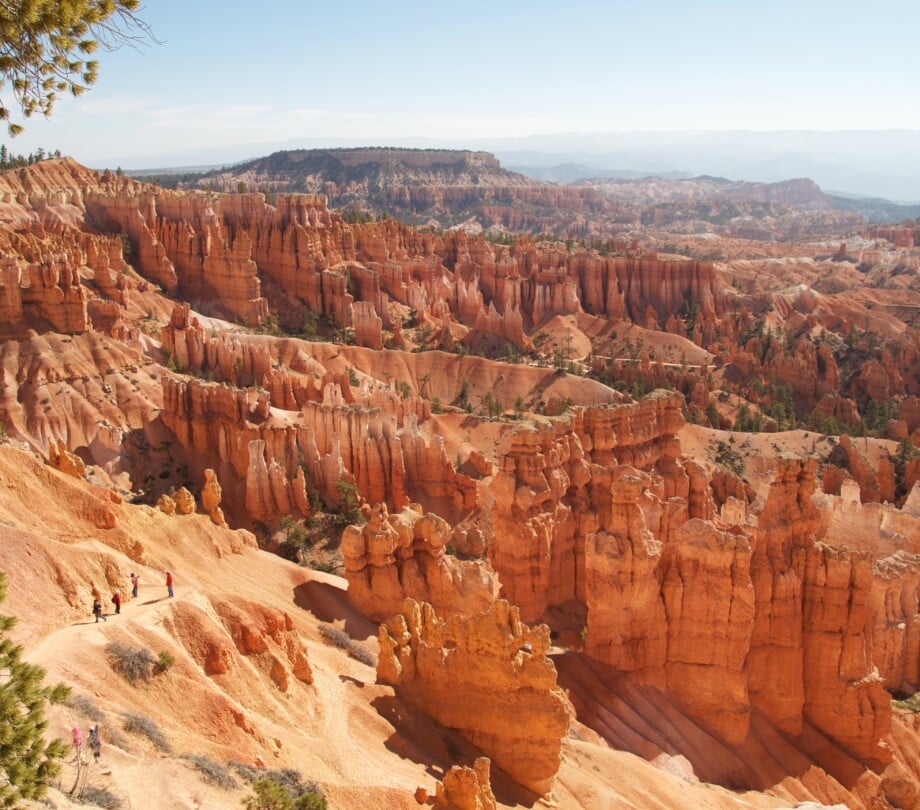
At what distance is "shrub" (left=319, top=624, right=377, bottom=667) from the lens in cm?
1908

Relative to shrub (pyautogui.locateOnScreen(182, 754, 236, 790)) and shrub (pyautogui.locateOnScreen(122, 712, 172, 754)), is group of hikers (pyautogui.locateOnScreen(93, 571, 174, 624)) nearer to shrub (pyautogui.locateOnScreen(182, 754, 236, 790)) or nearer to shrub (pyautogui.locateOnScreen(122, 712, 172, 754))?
shrub (pyautogui.locateOnScreen(122, 712, 172, 754))

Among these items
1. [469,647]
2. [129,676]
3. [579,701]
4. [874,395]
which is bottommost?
[874,395]

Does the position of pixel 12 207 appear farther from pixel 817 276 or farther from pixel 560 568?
pixel 817 276

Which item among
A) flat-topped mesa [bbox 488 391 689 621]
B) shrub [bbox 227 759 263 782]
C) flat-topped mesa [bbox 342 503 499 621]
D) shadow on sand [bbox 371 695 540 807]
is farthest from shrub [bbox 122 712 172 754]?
flat-topped mesa [bbox 488 391 689 621]

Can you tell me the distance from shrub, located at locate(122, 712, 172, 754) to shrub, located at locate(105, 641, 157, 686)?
931 mm

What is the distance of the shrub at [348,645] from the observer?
62.6 feet

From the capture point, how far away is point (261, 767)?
12.2 meters

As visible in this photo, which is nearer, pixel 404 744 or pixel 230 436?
pixel 404 744

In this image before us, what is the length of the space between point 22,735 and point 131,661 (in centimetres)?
460

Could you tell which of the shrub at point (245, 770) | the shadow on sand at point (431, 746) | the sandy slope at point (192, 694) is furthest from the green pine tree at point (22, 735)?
the shadow on sand at point (431, 746)

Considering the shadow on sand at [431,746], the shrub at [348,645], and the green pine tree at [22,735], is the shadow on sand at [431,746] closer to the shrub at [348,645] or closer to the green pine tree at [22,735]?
the shrub at [348,645]

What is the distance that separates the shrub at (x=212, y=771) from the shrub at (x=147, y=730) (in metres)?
0.35

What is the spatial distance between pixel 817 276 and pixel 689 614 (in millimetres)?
110244

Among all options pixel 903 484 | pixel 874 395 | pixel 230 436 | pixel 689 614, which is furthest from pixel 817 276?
pixel 689 614
